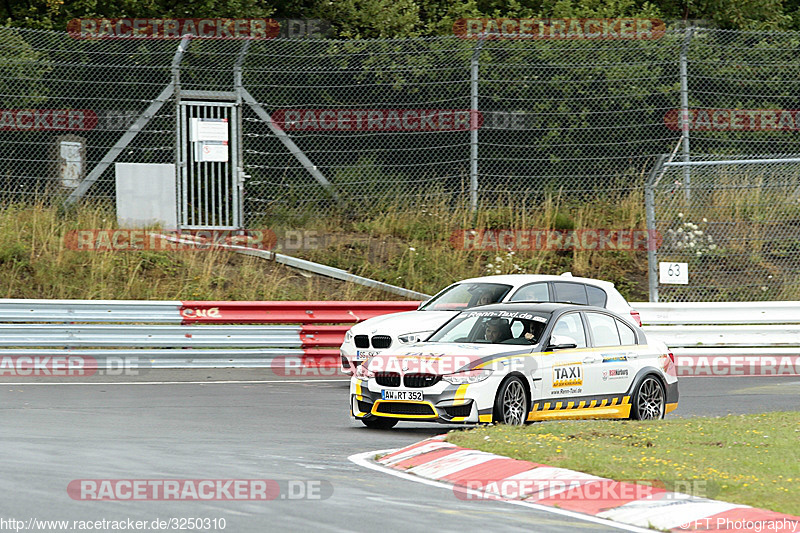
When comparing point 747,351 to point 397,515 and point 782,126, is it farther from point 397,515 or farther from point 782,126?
point 397,515

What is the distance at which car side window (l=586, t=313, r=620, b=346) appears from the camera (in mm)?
12781

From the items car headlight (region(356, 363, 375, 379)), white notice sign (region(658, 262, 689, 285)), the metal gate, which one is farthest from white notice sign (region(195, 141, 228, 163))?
car headlight (region(356, 363, 375, 379))

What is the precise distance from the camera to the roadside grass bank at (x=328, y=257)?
1992cm

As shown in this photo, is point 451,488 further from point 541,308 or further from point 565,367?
point 541,308

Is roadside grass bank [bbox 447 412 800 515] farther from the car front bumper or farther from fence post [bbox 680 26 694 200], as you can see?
fence post [bbox 680 26 694 200]

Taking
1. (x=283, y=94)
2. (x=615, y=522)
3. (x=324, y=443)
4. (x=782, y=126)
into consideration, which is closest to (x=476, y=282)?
(x=324, y=443)

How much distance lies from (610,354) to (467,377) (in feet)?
6.47

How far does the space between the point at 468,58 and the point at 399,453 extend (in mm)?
13302

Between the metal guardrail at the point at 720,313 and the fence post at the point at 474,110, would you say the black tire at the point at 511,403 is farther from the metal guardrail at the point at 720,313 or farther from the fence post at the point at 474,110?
the fence post at the point at 474,110

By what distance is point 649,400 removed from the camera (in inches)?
510

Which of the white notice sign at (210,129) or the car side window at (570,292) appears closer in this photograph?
the car side window at (570,292)

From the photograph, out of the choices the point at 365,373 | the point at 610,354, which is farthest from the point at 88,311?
the point at 610,354

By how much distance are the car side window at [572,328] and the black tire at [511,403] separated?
0.91 m

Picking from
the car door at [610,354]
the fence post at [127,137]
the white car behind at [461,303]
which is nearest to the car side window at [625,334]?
the car door at [610,354]
